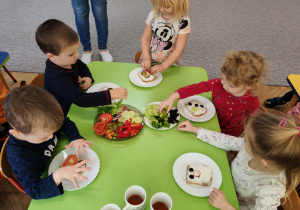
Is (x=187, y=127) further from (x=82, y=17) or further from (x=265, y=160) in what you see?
(x=82, y=17)

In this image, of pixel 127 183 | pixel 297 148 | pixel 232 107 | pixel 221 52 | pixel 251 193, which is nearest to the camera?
pixel 297 148

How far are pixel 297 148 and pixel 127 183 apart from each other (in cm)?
74

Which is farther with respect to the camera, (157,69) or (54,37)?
(157,69)

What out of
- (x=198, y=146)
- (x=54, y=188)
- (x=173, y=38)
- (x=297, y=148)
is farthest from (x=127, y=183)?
(x=173, y=38)

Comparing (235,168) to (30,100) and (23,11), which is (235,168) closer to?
(30,100)

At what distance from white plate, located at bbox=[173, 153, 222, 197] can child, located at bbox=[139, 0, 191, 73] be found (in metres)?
0.73

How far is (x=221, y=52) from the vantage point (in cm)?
333

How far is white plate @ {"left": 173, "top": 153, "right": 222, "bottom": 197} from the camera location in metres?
1.01

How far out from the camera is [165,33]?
1.77 meters

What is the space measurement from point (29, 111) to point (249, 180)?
3.66 ft

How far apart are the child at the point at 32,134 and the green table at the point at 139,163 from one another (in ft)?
0.23

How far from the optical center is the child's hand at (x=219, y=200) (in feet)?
3.04

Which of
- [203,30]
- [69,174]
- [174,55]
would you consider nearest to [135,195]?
[69,174]

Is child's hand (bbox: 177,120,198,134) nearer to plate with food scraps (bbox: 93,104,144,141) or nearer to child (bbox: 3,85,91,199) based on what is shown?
A: plate with food scraps (bbox: 93,104,144,141)
